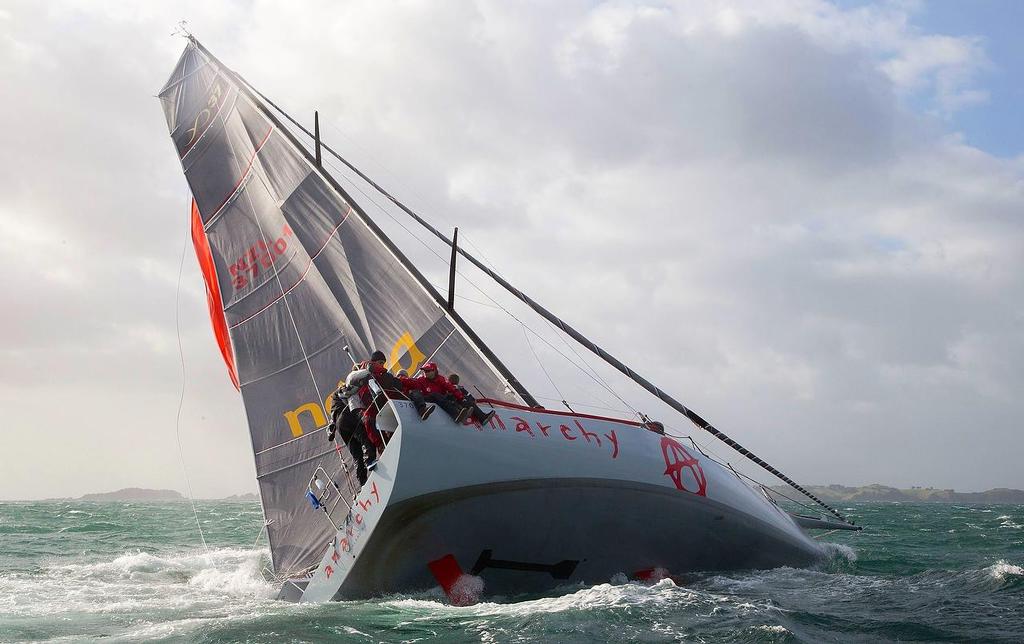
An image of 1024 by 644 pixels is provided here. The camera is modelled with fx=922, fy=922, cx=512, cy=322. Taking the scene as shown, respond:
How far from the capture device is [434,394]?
8703 mm

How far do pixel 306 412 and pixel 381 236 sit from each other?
8.62ft

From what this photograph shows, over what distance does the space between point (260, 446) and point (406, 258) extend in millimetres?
3378

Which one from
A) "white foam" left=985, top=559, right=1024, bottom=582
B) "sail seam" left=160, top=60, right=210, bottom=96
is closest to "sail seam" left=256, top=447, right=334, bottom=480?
"sail seam" left=160, top=60, right=210, bottom=96

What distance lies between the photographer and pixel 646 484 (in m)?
9.23

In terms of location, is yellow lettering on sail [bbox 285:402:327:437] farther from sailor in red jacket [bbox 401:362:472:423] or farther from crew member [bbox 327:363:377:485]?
sailor in red jacket [bbox 401:362:472:423]

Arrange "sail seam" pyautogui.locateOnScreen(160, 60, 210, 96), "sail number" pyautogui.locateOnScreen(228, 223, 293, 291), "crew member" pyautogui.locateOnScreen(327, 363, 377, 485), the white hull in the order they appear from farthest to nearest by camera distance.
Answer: "sail seam" pyautogui.locateOnScreen(160, 60, 210, 96)
"sail number" pyautogui.locateOnScreen(228, 223, 293, 291)
"crew member" pyautogui.locateOnScreen(327, 363, 377, 485)
the white hull

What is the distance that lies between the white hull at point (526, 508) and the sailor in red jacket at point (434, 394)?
10cm

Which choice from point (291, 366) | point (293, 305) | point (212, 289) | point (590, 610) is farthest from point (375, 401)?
point (212, 289)

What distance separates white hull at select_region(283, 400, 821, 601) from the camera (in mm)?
8242

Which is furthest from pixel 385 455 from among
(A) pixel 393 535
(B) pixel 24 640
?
(B) pixel 24 640

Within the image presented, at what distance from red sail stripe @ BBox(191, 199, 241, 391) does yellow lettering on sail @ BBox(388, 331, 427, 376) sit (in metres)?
3.41

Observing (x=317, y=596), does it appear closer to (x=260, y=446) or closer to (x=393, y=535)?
(x=393, y=535)

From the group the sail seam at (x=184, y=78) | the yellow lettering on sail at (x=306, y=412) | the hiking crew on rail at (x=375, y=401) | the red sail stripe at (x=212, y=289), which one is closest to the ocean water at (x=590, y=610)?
the hiking crew on rail at (x=375, y=401)

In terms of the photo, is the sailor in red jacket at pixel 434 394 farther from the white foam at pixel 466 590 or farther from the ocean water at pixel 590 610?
the ocean water at pixel 590 610
